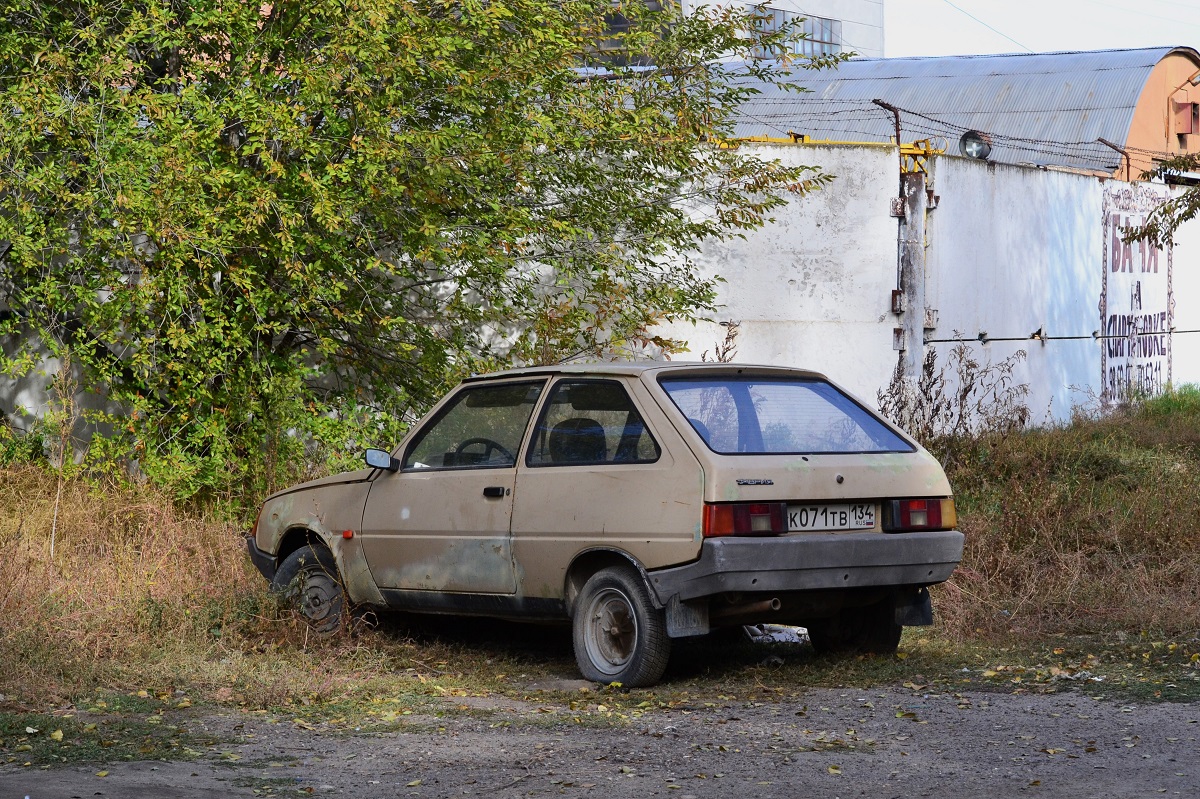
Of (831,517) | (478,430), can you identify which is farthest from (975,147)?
(831,517)

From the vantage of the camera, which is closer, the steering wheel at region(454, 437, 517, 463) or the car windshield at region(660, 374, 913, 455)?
the car windshield at region(660, 374, 913, 455)

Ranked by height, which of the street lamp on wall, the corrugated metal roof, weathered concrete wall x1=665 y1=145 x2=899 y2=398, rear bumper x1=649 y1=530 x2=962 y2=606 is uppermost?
the corrugated metal roof

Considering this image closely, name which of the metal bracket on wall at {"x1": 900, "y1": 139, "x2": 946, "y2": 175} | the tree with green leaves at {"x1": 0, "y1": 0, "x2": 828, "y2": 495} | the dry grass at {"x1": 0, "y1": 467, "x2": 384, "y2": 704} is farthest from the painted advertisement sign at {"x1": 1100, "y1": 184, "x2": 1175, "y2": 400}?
the dry grass at {"x1": 0, "y1": 467, "x2": 384, "y2": 704}

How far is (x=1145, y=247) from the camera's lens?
20.5 meters

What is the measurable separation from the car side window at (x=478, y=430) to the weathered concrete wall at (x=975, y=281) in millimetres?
5994

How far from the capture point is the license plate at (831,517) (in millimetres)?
6336

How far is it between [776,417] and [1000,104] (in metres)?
29.4

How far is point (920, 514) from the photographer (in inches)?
263

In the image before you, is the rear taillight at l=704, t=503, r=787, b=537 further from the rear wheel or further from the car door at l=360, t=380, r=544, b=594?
the car door at l=360, t=380, r=544, b=594

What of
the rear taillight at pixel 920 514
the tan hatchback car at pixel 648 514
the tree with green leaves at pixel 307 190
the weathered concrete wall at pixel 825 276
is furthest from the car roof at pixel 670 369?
the weathered concrete wall at pixel 825 276

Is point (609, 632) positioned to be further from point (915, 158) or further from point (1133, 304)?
point (1133, 304)

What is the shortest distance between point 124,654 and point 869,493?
363 centimetres

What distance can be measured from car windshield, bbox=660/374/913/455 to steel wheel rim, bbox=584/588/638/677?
2.97 feet

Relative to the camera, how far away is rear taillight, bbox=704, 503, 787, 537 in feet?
20.1
